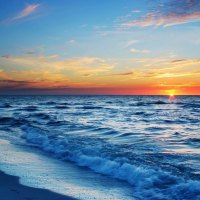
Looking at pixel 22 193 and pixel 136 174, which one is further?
pixel 136 174

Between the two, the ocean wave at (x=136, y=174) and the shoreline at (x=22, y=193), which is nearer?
the shoreline at (x=22, y=193)

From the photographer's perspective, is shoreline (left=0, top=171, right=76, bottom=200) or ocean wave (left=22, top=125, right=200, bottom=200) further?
ocean wave (left=22, top=125, right=200, bottom=200)

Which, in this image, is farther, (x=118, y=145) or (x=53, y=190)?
(x=118, y=145)

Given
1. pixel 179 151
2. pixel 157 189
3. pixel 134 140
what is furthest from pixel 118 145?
pixel 157 189

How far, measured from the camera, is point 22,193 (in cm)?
657

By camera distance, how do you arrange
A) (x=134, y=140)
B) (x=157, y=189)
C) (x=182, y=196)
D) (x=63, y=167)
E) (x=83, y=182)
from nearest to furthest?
(x=182, y=196), (x=157, y=189), (x=83, y=182), (x=63, y=167), (x=134, y=140)

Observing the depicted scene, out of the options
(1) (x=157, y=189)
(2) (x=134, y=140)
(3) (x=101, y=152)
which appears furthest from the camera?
(2) (x=134, y=140)

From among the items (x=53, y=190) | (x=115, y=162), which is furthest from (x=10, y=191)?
(x=115, y=162)

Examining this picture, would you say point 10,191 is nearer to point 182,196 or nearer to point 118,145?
point 182,196

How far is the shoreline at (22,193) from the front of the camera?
6281 millimetres

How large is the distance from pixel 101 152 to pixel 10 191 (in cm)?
452

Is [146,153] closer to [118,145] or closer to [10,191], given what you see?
[118,145]

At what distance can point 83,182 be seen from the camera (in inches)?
304

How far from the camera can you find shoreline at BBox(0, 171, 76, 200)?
247 inches
